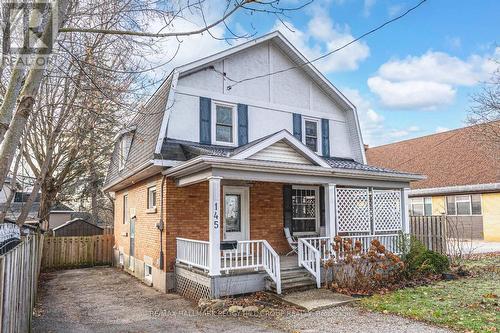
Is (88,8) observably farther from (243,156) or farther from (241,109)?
(241,109)

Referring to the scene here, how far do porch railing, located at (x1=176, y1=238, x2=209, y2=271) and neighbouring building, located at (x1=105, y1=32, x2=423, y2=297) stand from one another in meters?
0.04

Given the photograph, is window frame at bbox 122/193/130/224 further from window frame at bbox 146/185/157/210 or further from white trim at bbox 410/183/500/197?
white trim at bbox 410/183/500/197

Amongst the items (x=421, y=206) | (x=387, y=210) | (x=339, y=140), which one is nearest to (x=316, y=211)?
(x=387, y=210)

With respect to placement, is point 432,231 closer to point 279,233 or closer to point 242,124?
point 279,233

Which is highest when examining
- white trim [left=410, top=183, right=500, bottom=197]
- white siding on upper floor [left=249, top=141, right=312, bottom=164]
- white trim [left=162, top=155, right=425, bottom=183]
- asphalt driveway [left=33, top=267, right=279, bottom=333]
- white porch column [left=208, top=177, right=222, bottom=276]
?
white siding on upper floor [left=249, top=141, right=312, bottom=164]

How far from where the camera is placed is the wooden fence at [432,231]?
45.0ft

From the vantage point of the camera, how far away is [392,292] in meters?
9.44

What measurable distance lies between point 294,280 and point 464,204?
1685 cm

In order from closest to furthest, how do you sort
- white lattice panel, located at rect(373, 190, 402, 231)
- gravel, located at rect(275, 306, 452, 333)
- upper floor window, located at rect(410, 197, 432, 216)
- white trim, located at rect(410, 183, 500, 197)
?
gravel, located at rect(275, 306, 452, 333) < white lattice panel, located at rect(373, 190, 402, 231) < white trim, located at rect(410, 183, 500, 197) < upper floor window, located at rect(410, 197, 432, 216)

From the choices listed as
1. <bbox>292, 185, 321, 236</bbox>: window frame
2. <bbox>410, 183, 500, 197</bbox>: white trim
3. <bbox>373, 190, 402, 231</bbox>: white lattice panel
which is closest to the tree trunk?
<bbox>292, 185, 321, 236</bbox>: window frame

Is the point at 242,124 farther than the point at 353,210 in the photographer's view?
Yes

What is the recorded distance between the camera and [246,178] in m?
9.63

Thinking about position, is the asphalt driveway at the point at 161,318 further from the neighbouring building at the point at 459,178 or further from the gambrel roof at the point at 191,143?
the neighbouring building at the point at 459,178

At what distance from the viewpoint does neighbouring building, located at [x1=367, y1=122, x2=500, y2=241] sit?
20719 millimetres
